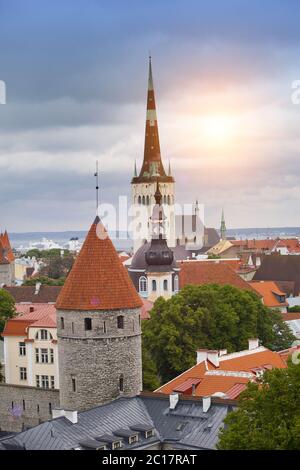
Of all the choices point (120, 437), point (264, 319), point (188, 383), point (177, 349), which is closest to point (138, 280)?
point (264, 319)

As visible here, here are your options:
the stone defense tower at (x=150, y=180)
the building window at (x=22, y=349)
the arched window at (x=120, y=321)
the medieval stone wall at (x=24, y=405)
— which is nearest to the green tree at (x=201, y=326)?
the medieval stone wall at (x=24, y=405)

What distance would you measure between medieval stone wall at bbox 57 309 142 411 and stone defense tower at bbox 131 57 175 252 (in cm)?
8127

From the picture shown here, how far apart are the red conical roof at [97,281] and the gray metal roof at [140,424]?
3.13 m

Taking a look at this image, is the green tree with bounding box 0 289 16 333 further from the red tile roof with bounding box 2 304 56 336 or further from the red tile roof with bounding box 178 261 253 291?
the red tile roof with bounding box 178 261 253 291

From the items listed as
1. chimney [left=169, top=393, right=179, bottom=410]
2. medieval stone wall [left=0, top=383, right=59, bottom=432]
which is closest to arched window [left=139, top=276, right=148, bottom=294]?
medieval stone wall [left=0, top=383, right=59, bottom=432]

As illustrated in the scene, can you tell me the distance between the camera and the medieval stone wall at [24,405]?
39375 millimetres

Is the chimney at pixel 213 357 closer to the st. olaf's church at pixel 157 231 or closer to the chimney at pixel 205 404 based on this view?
the chimney at pixel 205 404

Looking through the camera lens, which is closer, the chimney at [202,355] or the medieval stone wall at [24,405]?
the chimney at [202,355]

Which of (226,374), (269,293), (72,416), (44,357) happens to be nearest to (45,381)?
(44,357)

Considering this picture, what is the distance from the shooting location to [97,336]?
32906mm

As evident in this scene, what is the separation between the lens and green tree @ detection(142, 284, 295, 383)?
44812 mm

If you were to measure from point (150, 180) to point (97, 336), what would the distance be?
87426 millimetres

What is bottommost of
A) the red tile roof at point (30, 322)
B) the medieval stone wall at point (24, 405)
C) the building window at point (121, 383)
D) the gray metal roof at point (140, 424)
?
the medieval stone wall at point (24, 405)

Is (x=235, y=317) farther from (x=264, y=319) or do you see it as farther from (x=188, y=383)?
(x=188, y=383)
